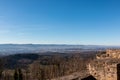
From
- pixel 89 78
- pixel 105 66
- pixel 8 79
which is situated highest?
pixel 105 66

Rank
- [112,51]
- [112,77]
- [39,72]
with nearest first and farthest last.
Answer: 1. [112,77]
2. [112,51]
3. [39,72]

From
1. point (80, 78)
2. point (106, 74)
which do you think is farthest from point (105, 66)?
point (80, 78)

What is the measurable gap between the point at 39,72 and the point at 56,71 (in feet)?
29.1

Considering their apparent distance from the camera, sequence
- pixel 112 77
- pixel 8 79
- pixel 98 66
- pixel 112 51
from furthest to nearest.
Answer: pixel 8 79
pixel 112 51
pixel 98 66
pixel 112 77

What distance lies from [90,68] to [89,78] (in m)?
0.62

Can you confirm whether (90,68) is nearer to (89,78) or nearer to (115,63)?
(89,78)

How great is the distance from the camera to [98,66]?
30.6 ft

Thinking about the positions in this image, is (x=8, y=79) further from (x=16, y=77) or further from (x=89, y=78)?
(x=89, y=78)

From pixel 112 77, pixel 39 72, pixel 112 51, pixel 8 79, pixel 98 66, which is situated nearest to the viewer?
pixel 112 77

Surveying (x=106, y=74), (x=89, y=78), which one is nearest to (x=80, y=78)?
(x=89, y=78)

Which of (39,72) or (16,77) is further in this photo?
(39,72)

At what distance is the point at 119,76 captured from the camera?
8.78 metres

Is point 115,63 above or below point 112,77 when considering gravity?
above

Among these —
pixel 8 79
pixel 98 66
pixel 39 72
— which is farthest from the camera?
pixel 39 72
